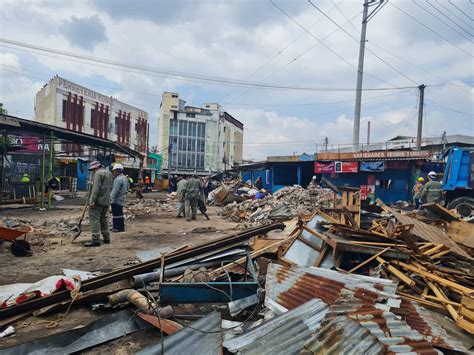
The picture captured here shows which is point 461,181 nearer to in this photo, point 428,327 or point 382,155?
point 382,155

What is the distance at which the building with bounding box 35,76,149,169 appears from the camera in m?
29.3

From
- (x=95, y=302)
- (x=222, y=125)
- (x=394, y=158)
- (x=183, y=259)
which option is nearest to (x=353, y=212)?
(x=183, y=259)

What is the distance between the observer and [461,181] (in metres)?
11.1

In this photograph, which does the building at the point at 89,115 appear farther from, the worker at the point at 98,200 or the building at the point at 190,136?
the worker at the point at 98,200

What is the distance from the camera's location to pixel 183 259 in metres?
4.31

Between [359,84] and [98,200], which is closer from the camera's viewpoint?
[98,200]

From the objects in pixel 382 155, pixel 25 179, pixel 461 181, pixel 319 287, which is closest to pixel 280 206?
pixel 461 181

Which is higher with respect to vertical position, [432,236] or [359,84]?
[359,84]

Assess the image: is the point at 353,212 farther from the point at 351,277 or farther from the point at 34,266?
the point at 34,266

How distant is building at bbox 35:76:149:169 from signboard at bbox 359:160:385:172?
1734cm

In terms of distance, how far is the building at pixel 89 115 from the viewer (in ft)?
96.1

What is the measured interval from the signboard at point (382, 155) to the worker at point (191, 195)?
10809mm

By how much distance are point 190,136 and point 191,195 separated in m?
36.9

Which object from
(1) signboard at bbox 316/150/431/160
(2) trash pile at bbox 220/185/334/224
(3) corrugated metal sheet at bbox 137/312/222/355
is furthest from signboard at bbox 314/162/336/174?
(3) corrugated metal sheet at bbox 137/312/222/355
